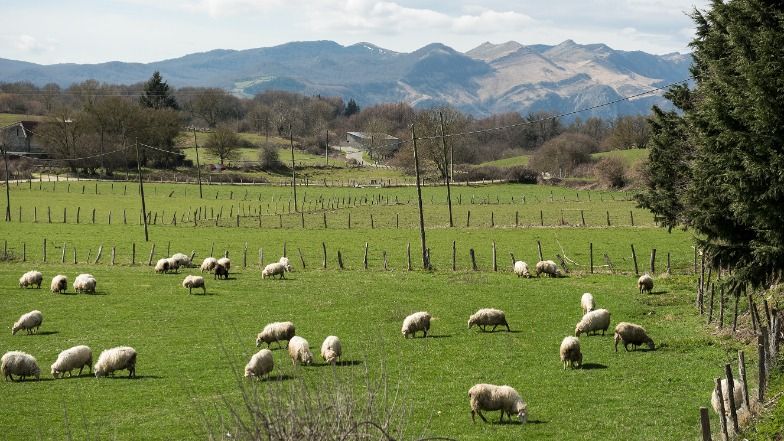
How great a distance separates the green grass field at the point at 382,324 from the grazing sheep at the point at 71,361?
2.00 feet

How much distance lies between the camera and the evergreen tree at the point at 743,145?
80.0ft

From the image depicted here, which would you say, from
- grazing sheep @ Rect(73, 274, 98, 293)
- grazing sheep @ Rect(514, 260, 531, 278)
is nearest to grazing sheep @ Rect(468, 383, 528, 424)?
grazing sheep @ Rect(514, 260, 531, 278)

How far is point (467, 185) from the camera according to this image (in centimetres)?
12088

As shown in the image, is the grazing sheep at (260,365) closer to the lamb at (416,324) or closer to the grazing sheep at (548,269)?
the lamb at (416,324)

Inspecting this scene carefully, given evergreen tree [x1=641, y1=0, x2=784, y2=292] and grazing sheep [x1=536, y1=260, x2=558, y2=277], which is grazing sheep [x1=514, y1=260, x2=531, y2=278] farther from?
evergreen tree [x1=641, y1=0, x2=784, y2=292]

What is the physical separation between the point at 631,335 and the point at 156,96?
15895 cm

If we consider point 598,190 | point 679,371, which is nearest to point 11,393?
point 679,371

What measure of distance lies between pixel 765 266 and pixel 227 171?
123m

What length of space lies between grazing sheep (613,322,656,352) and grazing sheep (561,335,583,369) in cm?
265

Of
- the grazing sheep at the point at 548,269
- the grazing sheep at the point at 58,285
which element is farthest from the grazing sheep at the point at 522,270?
the grazing sheep at the point at 58,285

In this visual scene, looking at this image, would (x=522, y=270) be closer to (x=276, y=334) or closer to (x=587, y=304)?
(x=587, y=304)

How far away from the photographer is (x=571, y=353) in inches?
1022

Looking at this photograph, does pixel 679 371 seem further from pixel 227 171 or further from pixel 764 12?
pixel 227 171

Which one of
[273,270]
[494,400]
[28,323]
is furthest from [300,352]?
[273,270]
